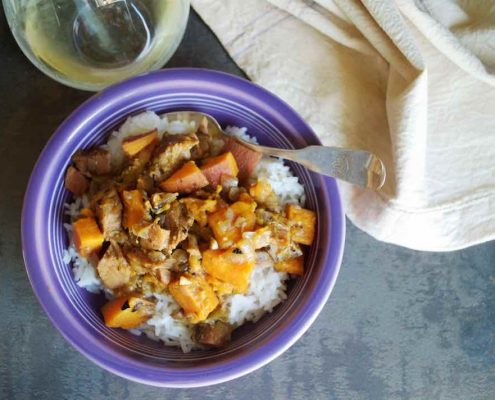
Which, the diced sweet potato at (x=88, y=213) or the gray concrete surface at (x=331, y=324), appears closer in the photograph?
the diced sweet potato at (x=88, y=213)

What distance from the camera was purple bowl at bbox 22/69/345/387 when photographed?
1.86 metres

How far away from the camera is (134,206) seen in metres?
1.88

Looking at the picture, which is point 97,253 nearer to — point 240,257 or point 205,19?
point 240,257

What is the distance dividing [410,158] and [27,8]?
1.45 metres

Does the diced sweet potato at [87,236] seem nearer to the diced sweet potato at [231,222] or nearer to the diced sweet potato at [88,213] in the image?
the diced sweet potato at [88,213]

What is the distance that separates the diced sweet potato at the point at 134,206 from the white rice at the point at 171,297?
0.20 m

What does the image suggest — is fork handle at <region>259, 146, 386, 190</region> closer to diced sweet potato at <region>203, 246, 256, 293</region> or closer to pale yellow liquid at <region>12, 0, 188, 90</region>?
diced sweet potato at <region>203, 246, 256, 293</region>

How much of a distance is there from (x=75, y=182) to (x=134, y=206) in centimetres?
24

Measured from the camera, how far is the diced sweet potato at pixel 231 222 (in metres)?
1.87

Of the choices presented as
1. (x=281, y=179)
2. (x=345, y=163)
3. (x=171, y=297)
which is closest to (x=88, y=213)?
(x=171, y=297)

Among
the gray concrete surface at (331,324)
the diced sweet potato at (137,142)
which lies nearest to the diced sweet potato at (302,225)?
the gray concrete surface at (331,324)

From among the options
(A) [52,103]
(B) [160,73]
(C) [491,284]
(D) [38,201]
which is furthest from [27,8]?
(C) [491,284]

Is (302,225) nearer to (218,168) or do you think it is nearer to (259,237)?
(259,237)

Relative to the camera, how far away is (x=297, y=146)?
1981 millimetres
